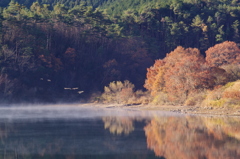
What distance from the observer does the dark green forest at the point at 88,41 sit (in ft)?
238

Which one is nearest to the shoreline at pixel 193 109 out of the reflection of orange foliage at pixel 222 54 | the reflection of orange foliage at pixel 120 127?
the reflection of orange foliage at pixel 120 127

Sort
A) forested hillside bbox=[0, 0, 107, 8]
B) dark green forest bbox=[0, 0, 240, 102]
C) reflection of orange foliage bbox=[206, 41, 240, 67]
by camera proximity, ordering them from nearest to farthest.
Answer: dark green forest bbox=[0, 0, 240, 102], reflection of orange foliage bbox=[206, 41, 240, 67], forested hillside bbox=[0, 0, 107, 8]

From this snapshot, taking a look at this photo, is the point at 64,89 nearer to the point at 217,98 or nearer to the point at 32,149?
the point at 217,98

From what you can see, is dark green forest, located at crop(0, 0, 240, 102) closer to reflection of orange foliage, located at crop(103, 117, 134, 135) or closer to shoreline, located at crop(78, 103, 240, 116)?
shoreline, located at crop(78, 103, 240, 116)

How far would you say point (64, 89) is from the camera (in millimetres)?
76938

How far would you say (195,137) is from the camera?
26.8 metres

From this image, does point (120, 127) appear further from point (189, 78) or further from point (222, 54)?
point (222, 54)

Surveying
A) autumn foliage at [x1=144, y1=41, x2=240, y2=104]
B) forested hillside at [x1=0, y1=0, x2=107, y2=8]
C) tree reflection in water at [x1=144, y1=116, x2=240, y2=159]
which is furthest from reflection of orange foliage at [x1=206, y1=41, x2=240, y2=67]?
forested hillside at [x1=0, y1=0, x2=107, y2=8]

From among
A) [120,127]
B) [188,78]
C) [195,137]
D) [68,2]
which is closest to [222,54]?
[188,78]

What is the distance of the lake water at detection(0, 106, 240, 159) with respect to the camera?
840 inches

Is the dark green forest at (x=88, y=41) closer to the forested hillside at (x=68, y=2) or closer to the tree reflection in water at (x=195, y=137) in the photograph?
the tree reflection in water at (x=195, y=137)

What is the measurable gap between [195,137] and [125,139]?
14.6 ft

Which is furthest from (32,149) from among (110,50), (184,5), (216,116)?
(184,5)

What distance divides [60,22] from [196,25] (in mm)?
33426
